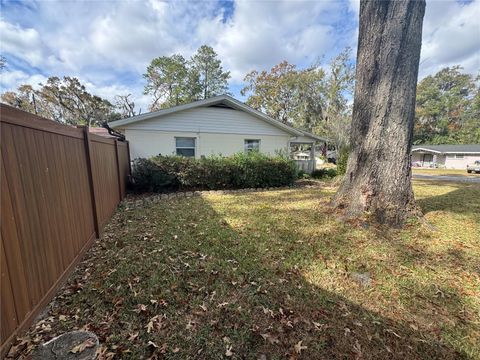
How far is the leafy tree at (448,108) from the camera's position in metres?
38.2

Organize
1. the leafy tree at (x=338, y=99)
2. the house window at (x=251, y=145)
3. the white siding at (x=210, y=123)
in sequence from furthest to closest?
the leafy tree at (x=338, y=99) < the house window at (x=251, y=145) < the white siding at (x=210, y=123)

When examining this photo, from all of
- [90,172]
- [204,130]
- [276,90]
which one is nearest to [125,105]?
[276,90]

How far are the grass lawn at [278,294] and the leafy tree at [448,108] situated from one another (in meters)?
49.2

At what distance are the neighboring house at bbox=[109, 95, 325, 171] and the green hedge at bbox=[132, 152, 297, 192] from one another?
5.53 feet

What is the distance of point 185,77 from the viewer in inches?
1163

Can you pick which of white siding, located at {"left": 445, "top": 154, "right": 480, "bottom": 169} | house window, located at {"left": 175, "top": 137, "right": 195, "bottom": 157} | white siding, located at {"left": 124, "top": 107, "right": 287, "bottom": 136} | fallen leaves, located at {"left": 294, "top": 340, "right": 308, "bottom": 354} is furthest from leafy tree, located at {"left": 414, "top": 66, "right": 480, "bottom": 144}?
fallen leaves, located at {"left": 294, "top": 340, "right": 308, "bottom": 354}

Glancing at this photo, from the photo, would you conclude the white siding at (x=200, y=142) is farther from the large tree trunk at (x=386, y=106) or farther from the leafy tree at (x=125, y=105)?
the leafy tree at (x=125, y=105)

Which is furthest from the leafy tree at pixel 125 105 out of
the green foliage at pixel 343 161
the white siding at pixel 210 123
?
the green foliage at pixel 343 161

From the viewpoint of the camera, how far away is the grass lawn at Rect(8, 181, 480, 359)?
6.09 ft

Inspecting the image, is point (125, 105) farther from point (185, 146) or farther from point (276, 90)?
point (185, 146)

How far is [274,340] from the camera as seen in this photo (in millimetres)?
1901

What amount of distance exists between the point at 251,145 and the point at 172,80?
76.3 ft

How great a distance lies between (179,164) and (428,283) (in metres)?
7.44

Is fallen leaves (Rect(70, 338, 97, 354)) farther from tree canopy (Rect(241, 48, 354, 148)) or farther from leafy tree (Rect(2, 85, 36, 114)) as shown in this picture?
leafy tree (Rect(2, 85, 36, 114))
